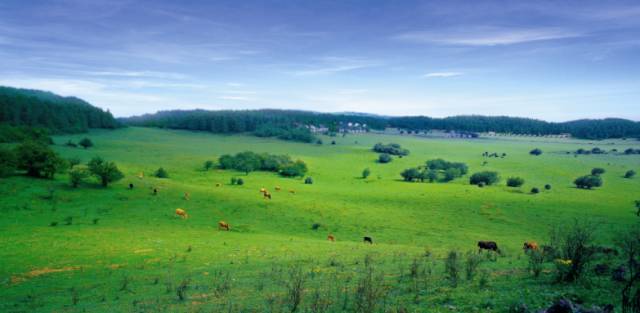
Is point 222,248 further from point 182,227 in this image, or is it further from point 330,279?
point 330,279

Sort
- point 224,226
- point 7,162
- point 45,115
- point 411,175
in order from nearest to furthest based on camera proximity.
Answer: point 224,226, point 7,162, point 411,175, point 45,115

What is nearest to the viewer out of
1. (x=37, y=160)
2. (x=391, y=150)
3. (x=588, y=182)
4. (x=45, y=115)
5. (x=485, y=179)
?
(x=37, y=160)

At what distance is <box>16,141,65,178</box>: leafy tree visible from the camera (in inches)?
1594

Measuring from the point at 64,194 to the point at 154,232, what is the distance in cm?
1610

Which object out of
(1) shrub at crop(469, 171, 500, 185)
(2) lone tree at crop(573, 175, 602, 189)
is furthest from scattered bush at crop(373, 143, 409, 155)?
(2) lone tree at crop(573, 175, 602, 189)

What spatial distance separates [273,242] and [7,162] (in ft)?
114

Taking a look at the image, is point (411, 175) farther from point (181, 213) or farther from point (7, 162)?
point (7, 162)

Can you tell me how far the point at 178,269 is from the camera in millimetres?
17750

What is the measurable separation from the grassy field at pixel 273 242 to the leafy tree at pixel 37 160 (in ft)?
7.02

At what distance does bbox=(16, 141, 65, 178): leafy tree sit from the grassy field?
2139mm

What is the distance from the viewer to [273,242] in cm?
2614

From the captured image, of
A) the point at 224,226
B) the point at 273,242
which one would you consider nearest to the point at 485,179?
the point at 224,226

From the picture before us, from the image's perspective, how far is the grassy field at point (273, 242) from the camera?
11422mm

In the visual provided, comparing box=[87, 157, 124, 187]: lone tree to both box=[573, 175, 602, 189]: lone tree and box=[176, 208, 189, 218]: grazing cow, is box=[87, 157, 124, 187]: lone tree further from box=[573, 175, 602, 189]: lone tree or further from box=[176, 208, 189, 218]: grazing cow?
box=[573, 175, 602, 189]: lone tree
